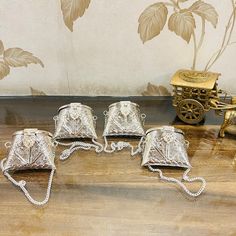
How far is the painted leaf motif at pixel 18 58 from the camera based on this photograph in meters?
0.94

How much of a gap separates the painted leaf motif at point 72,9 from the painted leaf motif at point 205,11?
263mm

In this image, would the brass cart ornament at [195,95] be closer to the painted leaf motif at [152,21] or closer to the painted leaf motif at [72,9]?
the painted leaf motif at [152,21]

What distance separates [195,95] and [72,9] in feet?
1.20

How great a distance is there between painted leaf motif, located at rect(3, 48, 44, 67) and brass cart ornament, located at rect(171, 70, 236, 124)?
0.38m

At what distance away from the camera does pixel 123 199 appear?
0.66 m

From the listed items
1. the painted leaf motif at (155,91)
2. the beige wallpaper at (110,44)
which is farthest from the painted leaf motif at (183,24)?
the painted leaf motif at (155,91)

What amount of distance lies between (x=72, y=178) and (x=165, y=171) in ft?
0.63

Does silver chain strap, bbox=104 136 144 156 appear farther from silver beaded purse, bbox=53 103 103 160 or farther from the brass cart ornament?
the brass cart ornament

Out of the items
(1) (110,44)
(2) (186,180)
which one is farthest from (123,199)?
(1) (110,44)

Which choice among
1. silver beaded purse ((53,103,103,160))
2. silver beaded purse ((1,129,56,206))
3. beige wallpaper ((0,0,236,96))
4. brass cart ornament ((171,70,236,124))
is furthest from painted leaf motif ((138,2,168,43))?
silver beaded purse ((1,129,56,206))

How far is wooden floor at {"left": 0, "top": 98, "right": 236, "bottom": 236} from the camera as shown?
23.8 inches

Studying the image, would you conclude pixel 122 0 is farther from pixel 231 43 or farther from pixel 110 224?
pixel 110 224

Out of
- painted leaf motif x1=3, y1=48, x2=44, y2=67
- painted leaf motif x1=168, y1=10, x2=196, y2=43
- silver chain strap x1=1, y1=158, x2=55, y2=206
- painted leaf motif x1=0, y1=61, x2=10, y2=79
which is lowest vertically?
silver chain strap x1=1, y1=158, x2=55, y2=206

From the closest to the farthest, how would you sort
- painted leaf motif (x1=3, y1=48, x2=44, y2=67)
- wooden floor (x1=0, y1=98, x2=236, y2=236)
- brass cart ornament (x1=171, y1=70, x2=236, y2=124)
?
wooden floor (x1=0, y1=98, x2=236, y2=236) < brass cart ornament (x1=171, y1=70, x2=236, y2=124) < painted leaf motif (x1=3, y1=48, x2=44, y2=67)
